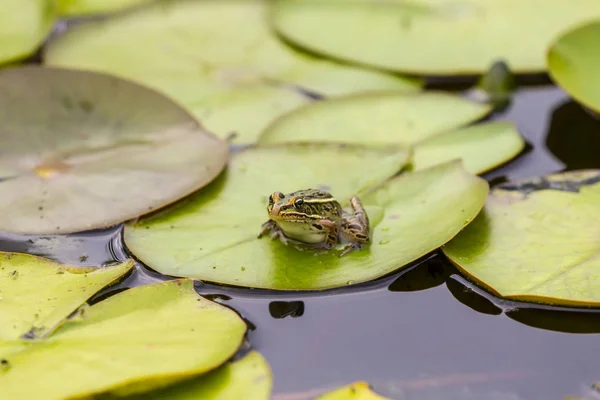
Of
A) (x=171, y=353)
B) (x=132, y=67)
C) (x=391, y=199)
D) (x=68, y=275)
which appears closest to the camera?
(x=171, y=353)

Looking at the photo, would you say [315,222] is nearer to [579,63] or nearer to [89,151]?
[89,151]

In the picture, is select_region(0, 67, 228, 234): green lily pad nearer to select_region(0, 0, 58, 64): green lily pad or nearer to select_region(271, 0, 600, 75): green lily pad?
select_region(0, 0, 58, 64): green lily pad

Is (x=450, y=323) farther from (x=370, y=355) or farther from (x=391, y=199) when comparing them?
(x=391, y=199)

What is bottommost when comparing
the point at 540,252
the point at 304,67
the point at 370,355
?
the point at 370,355

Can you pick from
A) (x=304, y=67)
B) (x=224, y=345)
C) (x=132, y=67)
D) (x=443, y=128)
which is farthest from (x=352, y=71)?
(x=224, y=345)

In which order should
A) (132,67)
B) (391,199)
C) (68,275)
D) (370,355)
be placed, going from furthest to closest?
(132,67)
(391,199)
(68,275)
(370,355)

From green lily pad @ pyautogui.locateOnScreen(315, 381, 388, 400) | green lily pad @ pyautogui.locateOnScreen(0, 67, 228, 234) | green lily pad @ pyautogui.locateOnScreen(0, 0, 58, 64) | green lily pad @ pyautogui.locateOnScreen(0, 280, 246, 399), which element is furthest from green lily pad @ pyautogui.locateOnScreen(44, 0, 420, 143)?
green lily pad @ pyautogui.locateOnScreen(315, 381, 388, 400)

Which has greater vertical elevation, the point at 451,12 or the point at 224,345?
the point at 451,12
